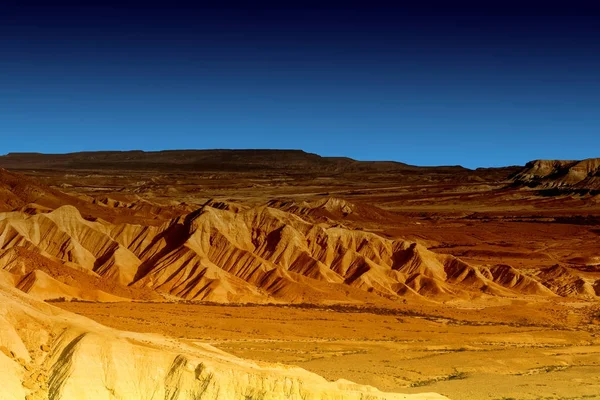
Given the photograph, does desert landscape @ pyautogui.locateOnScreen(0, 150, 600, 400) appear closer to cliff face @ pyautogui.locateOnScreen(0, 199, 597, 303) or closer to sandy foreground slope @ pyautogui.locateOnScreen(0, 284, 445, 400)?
sandy foreground slope @ pyautogui.locateOnScreen(0, 284, 445, 400)

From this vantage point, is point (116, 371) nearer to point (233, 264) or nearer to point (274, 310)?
point (274, 310)

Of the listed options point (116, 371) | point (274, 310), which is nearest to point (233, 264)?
point (274, 310)

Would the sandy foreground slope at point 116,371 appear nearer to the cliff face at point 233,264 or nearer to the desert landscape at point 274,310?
the desert landscape at point 274,310

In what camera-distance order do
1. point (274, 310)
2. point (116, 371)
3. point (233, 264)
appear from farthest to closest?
point (233, 264)
point (274, 310)
point (116, 371)

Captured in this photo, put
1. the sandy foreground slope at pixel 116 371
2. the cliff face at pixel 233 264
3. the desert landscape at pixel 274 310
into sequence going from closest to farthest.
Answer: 1. the sandy foreground slope at pixel 116 371
2. the desert landscape at pixel 274 310
3. the cliff face at pixel 233 264

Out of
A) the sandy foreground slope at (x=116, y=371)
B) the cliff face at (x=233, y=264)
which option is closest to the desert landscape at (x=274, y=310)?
the sandy foreground slope at (x=116, y=371)

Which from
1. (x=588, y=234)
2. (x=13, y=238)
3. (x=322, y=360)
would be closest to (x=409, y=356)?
(x=322, y=360)
